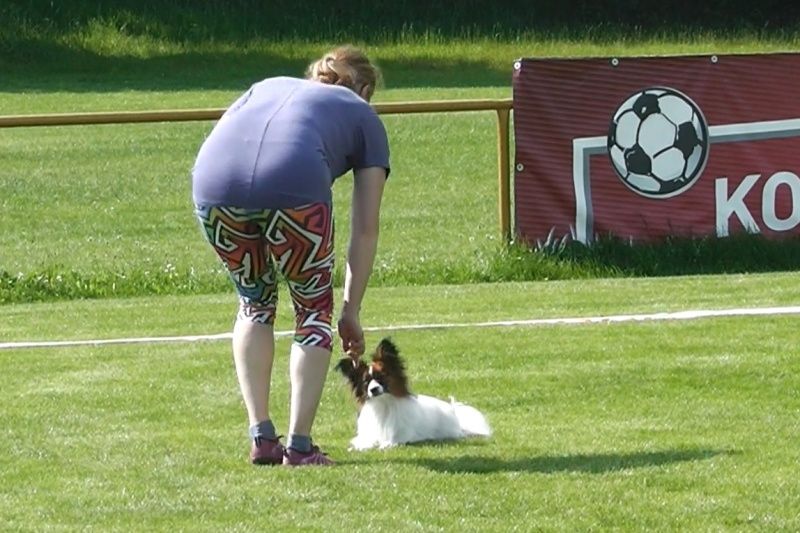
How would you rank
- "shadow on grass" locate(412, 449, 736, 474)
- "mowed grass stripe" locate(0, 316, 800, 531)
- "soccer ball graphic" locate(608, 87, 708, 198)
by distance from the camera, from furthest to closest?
"soccer ball graphic" locate(608, 87, 708, 198) → "shadow on grass" locate(412, 449, 736, 474) → "mowed grass stripe" locate(0, 316, 800, 531)

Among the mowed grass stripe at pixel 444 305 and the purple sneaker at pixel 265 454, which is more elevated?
the purple sneaker at pixel 265 454

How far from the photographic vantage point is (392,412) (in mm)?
7297

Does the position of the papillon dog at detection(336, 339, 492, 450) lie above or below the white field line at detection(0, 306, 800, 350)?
above

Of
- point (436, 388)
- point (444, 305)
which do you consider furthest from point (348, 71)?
point (444, 305)

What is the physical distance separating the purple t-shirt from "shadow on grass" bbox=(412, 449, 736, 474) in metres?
1.13

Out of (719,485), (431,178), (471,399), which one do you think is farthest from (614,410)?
(431,178)

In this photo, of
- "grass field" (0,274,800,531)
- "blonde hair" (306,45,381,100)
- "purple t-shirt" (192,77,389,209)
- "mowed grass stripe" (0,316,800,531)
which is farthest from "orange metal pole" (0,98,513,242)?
"purple t-shirt" (192,77,389,209)

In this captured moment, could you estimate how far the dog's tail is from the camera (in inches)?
292

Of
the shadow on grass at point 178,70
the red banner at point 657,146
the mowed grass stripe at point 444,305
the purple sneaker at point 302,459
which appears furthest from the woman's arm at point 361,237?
the shadow on grass at point 178,70

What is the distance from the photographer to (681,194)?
13719mm

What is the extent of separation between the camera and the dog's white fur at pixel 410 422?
23.8 feet

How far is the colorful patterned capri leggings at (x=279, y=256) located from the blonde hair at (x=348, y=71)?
0.54 m

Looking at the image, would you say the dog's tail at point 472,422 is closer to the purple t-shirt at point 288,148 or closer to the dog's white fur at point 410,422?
the dog's white fur at point 410,422

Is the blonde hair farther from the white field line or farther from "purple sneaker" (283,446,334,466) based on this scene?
the white field line
